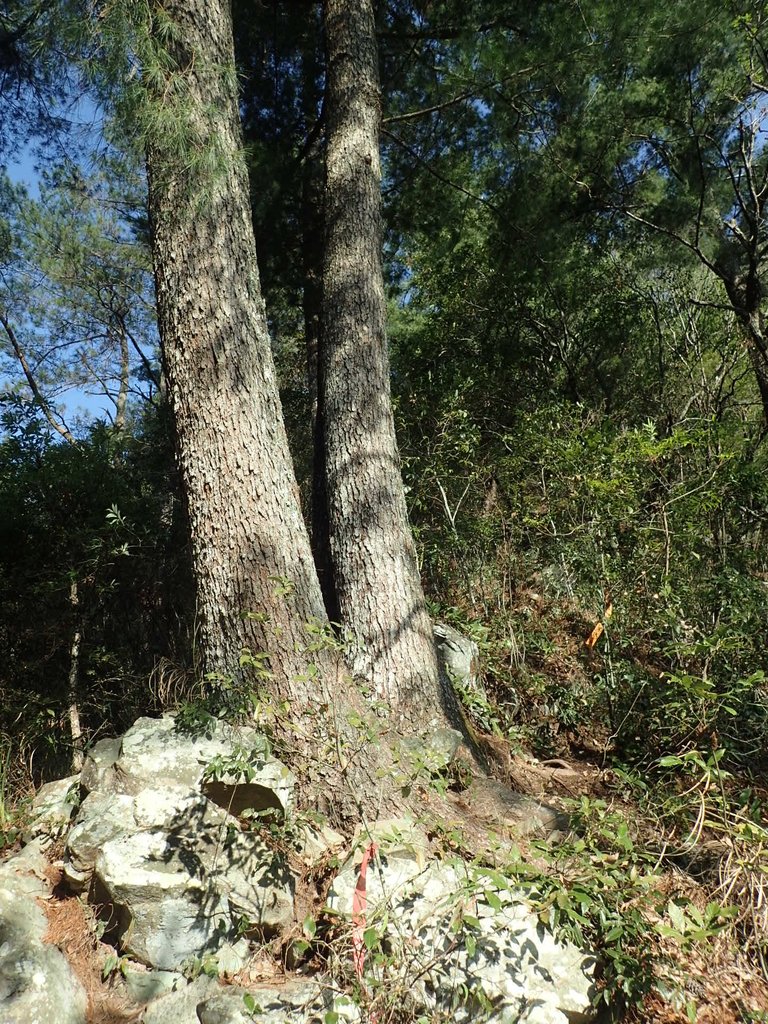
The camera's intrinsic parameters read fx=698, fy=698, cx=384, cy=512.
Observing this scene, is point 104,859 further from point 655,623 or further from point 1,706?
point 655,623

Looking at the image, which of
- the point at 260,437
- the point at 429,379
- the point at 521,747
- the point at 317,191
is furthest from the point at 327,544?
the point at 317,191

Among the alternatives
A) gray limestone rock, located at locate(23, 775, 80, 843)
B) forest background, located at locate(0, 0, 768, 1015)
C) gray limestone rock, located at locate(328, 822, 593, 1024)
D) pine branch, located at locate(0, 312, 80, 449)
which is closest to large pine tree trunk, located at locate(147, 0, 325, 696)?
forest background, located at locate(0, 0, 768, 1015)

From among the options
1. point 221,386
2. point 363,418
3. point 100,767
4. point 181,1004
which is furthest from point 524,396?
point 181,1004

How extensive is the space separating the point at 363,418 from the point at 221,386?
0.86m

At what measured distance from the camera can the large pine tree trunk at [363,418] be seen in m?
3.39

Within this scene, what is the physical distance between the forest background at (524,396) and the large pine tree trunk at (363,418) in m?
0.65

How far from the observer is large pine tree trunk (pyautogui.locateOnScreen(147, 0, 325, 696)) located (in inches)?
118

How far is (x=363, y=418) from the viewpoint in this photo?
3.75 meters

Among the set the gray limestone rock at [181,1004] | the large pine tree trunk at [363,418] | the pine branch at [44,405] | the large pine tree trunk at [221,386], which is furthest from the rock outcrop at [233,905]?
the pine branch at [44,405]

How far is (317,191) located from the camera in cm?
633

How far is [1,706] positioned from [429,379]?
466 centimetres

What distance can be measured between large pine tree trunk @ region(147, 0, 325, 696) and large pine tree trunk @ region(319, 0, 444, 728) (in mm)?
397

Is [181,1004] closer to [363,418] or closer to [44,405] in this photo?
[363,418]

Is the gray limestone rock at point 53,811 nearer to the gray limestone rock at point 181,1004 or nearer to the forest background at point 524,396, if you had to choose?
the forest background at point 524,396
